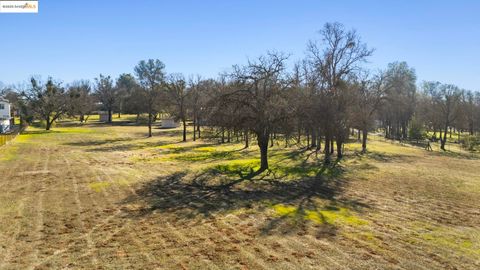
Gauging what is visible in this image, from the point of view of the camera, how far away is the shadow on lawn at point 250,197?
16062mm

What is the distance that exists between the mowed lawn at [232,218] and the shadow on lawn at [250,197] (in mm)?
65

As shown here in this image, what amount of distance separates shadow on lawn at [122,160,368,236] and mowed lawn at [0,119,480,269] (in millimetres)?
65

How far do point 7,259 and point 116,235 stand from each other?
3393 mm

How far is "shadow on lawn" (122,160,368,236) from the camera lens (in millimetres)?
16062

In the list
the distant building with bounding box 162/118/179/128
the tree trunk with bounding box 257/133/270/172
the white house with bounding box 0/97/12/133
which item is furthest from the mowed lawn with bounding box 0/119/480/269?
the distant building with bounding box 162/118/179/128

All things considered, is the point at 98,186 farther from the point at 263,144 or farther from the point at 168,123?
the point at 168,123

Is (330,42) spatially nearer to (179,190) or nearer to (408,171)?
(408,171)

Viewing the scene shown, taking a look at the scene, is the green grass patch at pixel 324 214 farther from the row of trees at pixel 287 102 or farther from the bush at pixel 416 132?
the bush at pixel 416 132

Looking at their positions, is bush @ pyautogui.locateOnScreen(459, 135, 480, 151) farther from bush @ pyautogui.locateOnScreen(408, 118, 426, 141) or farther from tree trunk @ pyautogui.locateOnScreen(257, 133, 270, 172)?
tree trunk @ pyautogui.locateOnScreen(257, 133, 270, 172)

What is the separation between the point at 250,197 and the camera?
20.0 meters

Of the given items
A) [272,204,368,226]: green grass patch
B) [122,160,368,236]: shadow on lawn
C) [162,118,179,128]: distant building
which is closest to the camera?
[272,204,368,226]: green grass patch

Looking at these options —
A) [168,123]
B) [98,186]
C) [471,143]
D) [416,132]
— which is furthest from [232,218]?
[168,123]

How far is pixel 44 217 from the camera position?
15.3m

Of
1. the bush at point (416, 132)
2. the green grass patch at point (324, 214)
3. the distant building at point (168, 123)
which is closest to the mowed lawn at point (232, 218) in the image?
the green grass patch at point (324, 214)
